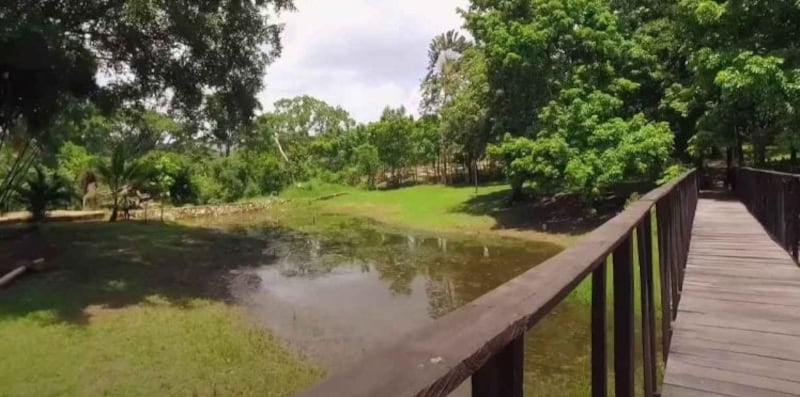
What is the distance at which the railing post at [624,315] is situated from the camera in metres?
1.87

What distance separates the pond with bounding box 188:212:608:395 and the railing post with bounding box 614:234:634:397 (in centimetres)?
170

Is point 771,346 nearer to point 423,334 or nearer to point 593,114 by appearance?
point 423,334

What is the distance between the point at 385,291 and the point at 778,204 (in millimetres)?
7302

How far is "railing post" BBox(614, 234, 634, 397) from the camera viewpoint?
6.12ft

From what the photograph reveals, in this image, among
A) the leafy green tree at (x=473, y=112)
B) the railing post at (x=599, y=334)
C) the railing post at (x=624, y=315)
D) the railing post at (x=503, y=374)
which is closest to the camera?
the railing post at (x=503, y=374)

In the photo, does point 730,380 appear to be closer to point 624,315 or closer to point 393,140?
point 624,315

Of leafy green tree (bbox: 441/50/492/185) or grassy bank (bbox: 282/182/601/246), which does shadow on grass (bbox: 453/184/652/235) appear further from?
leafy green tree (bbox: 441/50/492/185)

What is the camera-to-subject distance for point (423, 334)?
32.9 inches

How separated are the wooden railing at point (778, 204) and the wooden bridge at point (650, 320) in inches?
0.9

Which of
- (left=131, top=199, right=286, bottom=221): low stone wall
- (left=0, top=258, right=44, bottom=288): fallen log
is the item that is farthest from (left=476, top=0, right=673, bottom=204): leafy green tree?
(left=131, top=199, right=286, bottom=221): low stone wall

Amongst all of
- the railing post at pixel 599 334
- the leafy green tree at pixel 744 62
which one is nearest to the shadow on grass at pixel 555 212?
the leafy green tree at pixel 744 62

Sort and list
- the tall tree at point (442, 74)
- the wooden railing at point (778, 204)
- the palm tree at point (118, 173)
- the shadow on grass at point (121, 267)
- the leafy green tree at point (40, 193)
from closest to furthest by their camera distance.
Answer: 1. the wooden railing at point (778, 204)
2. the shadow on grass at point (121, 267)
3. the leafy green tree at point (40, 193)
4. the palm tree at point (118, 173)
5. the tall tree at point (442, 74)

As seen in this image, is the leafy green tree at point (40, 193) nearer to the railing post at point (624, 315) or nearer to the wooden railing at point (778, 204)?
the wooden railing at point (778, 204)

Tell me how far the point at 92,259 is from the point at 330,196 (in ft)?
69.1
